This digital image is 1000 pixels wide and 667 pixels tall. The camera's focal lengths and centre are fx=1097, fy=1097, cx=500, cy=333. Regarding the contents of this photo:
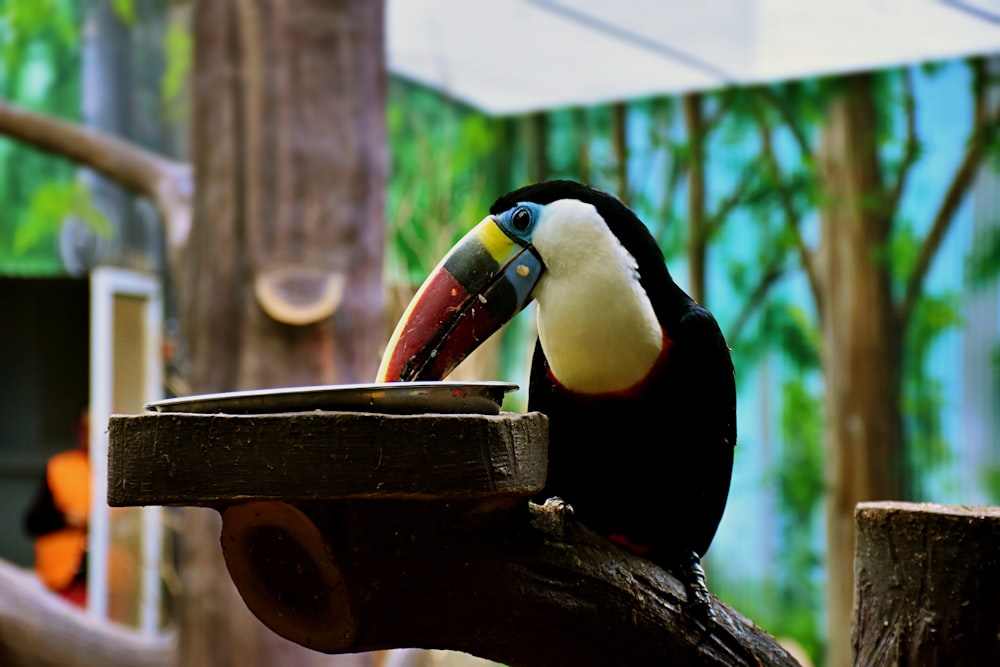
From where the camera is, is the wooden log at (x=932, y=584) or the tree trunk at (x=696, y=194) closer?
the wooden log at (x=932, y=584)

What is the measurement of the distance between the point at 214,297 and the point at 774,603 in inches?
92.2

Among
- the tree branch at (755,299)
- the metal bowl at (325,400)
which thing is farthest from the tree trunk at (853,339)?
the metal bowl at (325,400)

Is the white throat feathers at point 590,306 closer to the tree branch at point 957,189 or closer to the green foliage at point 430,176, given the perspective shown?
the green foliage at point 430,176

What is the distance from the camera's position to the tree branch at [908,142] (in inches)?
136

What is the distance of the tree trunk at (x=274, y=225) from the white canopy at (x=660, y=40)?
103 cm

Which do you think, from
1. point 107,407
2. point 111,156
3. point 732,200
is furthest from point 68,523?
point 732,200

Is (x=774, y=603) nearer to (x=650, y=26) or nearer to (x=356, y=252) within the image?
(x=650, y=26)

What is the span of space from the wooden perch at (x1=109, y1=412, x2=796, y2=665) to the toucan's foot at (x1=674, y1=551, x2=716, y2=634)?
0.03 ft

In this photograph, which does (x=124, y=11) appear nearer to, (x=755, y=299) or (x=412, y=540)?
(x=755, y=299)

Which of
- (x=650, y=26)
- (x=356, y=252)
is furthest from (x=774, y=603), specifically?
(x=356, y=252)

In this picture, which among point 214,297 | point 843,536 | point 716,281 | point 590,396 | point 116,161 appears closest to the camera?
point 590,396

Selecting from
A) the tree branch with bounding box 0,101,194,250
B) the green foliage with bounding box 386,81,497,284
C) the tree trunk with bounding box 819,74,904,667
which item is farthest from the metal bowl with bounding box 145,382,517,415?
the tree trunk with bounding box 819,74,904,667

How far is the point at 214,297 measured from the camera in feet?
6.75

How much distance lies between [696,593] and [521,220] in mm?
385
